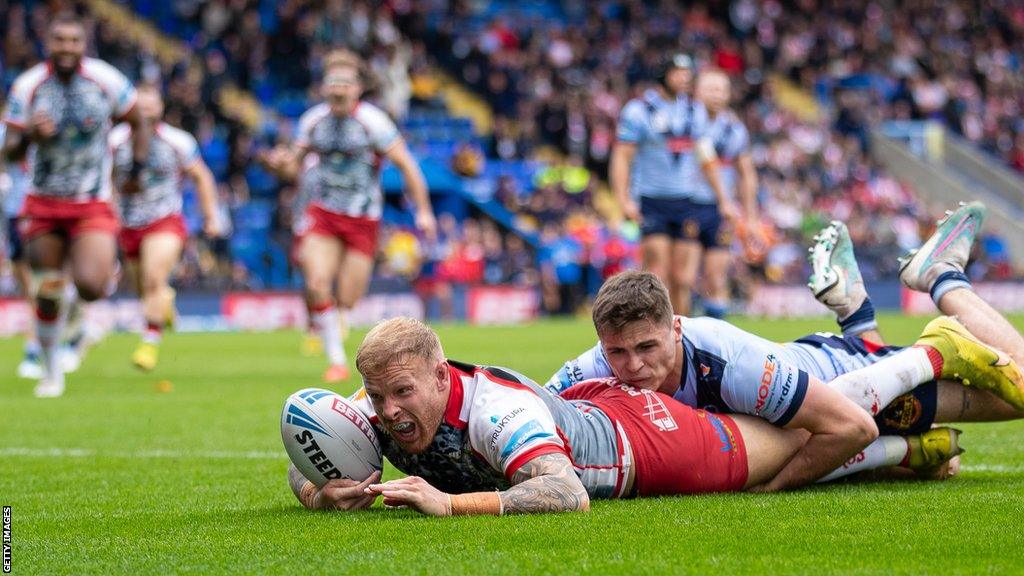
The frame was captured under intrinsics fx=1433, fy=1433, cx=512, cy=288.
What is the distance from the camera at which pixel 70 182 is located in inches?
428

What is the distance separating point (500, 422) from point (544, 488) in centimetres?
27

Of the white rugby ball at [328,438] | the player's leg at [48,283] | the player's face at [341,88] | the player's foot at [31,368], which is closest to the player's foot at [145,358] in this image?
the player's foot at [31,368]

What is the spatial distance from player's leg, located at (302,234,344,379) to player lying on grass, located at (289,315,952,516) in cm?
737

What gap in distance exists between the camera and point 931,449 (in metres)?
5.98

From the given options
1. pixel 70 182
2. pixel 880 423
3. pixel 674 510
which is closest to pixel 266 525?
pixel 674 510

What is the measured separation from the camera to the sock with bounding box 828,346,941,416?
19.0ft

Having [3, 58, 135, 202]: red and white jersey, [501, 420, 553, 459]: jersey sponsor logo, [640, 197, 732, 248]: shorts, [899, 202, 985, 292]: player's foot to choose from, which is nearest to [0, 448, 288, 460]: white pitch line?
[501, 420, 553, 459]: jersey sponsor logo

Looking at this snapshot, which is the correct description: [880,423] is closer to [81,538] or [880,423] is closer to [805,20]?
[81,538]

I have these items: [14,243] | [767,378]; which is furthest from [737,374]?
[14,243]

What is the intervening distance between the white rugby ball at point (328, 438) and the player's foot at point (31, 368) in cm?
957

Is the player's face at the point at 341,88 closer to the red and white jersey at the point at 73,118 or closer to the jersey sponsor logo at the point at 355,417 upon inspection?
the red and white jersey at the point at 73,118

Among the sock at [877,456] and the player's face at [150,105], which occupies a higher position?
the player's face at [150,105]

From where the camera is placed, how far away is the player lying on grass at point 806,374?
17.3 ft

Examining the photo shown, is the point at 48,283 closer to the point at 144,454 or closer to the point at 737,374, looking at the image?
the point at 144,454
